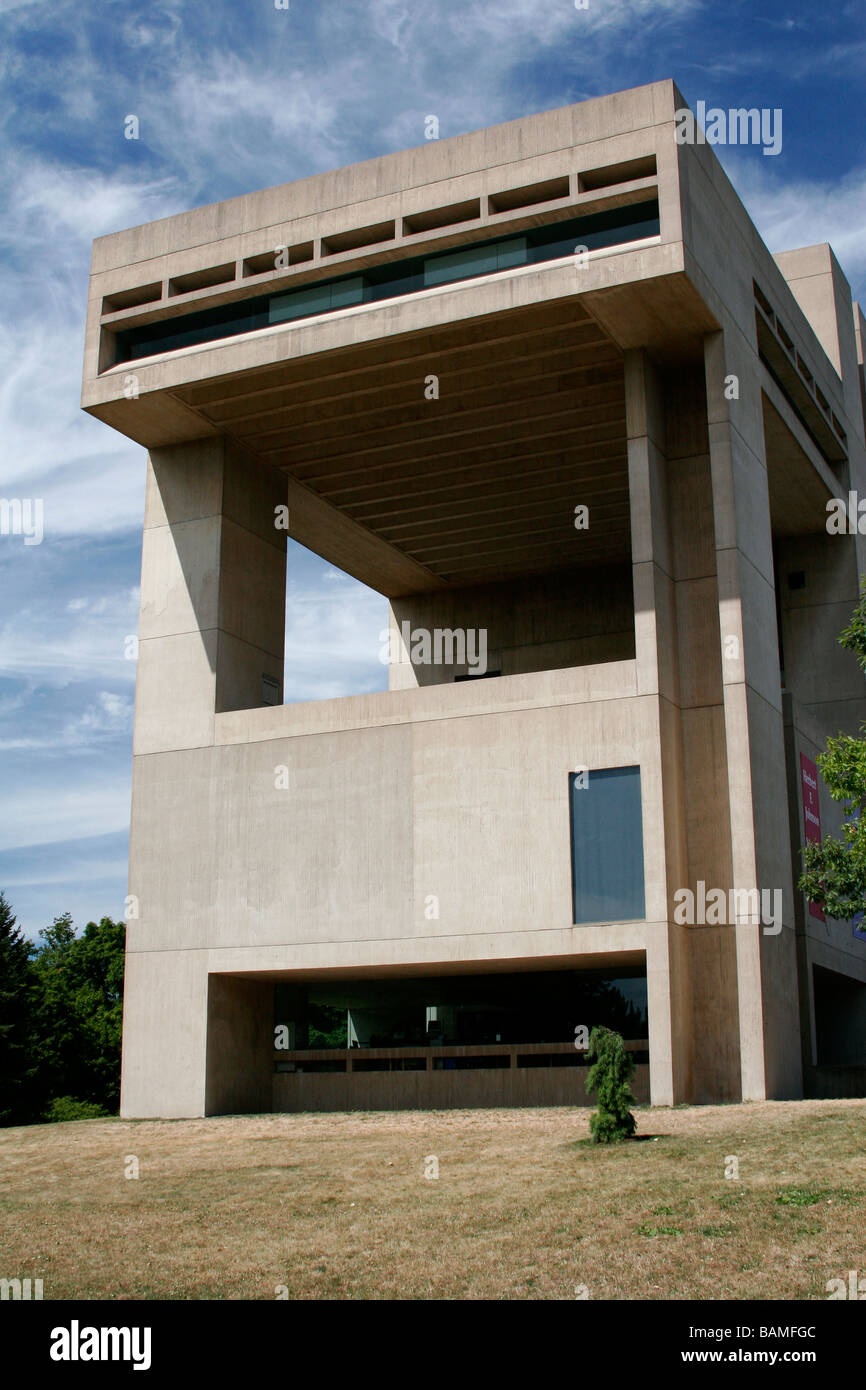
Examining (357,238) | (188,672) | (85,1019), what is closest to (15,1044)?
(85,1019)

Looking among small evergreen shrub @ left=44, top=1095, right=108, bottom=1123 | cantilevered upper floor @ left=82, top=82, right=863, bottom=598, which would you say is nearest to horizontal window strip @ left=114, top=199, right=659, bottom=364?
cantilevered upper floor @ left=82, top=82, right=863, bottom=598

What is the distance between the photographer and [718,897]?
23.8 metres

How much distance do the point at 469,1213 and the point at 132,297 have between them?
70.3 feet

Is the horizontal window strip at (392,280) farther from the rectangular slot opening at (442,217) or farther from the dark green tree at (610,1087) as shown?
the dark green tree at (610,1087)

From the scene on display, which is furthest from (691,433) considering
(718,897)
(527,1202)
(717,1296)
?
(717,1296)

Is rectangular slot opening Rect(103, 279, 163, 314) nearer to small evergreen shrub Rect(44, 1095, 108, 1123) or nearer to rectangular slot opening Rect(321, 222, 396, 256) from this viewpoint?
rectangular slot opening Rect(321, 222, 396, 256)

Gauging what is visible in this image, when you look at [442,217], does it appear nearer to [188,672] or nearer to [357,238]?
[357,238]

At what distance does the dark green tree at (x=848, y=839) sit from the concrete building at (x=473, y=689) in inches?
68.1

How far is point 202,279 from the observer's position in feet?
93.7

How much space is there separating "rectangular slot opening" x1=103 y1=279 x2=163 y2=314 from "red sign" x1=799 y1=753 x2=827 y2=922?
16.0 meters

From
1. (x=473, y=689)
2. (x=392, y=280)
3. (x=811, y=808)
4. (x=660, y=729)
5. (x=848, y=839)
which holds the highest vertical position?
(x=392, y=280)

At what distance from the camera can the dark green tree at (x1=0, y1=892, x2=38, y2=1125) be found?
46031 mm

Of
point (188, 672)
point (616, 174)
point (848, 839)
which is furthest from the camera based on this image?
point (188, 672)
